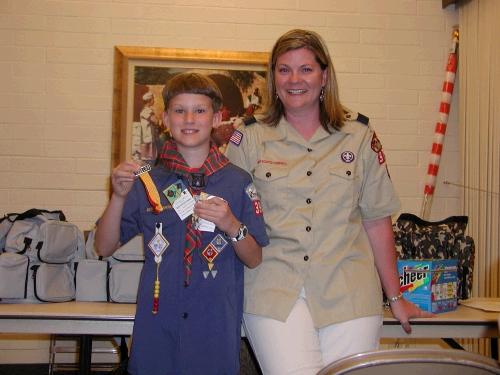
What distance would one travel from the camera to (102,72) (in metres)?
4.48

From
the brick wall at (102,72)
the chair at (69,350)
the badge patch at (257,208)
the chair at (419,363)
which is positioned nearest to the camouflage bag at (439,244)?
the badge patch at (257,208)

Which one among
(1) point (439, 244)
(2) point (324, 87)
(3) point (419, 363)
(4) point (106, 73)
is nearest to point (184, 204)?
(2) point (324, 87)

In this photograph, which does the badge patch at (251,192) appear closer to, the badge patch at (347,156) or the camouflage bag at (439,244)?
the badge patch at (347,156)

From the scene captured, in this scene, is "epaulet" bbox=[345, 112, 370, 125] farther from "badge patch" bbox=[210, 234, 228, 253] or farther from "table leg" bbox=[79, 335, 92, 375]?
"table leg" bbox=[79, 335, 92, 375]

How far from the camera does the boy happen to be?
202 cm

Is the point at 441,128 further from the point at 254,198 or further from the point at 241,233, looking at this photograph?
the point at 241,233

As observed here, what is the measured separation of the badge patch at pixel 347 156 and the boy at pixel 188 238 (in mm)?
398

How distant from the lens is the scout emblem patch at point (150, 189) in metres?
2.07

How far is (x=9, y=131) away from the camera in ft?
14.5

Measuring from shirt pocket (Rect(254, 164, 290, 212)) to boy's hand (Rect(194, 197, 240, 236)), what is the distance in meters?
0.34

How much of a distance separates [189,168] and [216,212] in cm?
29

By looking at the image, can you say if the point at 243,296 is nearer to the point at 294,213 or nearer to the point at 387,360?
the point at 294,213

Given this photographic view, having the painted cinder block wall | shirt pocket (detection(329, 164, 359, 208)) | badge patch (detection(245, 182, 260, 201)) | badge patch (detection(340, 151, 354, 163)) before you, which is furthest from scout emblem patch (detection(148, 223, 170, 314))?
the painted cinder block wall

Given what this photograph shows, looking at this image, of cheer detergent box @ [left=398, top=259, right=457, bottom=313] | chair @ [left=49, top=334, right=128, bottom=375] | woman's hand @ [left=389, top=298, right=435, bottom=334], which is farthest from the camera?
chair @ [left=49, top=334, right=128, bottom=375]
